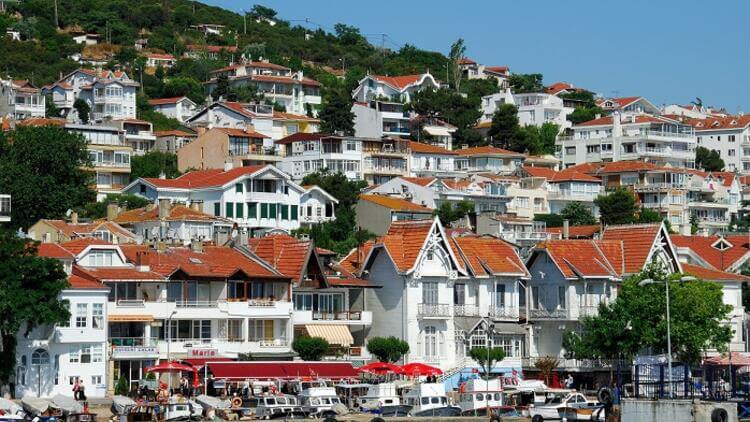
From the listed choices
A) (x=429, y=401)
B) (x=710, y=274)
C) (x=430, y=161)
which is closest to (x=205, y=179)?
(x=430, y=161)

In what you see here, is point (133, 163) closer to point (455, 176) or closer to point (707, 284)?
point (455, 176)

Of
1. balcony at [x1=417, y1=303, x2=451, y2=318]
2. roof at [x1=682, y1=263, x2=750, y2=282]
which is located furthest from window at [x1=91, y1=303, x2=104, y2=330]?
roof at [x1=682, y1=263, x2=750, y2=282]

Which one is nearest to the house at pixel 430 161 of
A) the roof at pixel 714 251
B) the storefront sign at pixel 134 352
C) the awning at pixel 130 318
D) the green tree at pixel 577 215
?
the green tree at pixel 577 215

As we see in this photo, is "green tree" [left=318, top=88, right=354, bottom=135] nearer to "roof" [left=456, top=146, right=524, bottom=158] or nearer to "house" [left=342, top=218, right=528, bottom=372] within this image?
"roof" [left=456, top=146, right=524, bottom=158]

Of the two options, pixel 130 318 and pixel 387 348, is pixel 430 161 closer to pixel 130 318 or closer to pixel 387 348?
pixel 387 348

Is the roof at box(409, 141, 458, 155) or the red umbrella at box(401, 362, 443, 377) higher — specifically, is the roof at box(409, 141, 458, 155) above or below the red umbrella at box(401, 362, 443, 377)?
above

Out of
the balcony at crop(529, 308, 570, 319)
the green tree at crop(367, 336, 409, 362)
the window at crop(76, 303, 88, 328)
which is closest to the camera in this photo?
the window at crop(76, 303, 88, 328)
